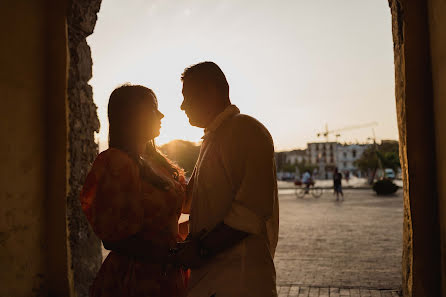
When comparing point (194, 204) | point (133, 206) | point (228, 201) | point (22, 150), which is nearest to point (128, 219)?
point (133, 206)

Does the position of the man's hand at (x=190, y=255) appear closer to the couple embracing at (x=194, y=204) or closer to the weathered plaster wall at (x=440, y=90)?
the couple embracing at (x=194, y=204)

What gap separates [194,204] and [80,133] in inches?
102

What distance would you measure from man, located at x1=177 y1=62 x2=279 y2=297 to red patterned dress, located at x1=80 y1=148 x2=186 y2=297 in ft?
0.68

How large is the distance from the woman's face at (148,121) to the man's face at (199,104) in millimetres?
250

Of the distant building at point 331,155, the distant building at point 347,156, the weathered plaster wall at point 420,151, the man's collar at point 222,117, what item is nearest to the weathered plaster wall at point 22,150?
the man's collar at point 222,117

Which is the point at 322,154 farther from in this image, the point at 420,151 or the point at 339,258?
the point at 420,151

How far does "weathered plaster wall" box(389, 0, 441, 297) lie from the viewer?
10.2ft

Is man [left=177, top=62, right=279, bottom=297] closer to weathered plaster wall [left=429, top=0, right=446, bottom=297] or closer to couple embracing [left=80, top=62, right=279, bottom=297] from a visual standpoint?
couple embracing [left=80, top=62, right=279, bottom=297]

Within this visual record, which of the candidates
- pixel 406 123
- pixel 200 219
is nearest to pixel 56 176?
pixel 200 219

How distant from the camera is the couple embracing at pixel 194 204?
167 centimetres

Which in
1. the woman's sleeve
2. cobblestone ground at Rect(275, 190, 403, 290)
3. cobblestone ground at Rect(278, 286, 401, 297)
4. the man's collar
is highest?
the man's collar

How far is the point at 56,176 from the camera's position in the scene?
3598 millimetres

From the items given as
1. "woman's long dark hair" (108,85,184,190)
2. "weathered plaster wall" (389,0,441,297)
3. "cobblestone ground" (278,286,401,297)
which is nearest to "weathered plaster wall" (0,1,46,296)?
"woman's long dark hair" (108,85,184,190)

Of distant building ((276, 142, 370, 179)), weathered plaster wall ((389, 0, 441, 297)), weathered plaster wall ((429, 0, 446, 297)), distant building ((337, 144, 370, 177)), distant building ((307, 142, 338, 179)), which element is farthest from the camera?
distant building ((337, 144, 370, 177))
